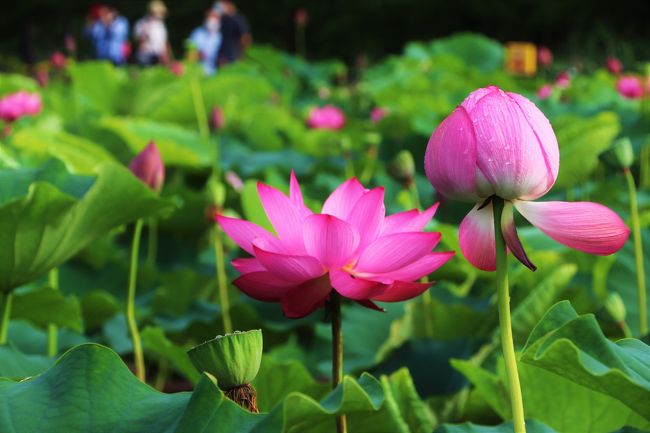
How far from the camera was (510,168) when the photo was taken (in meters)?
0.55

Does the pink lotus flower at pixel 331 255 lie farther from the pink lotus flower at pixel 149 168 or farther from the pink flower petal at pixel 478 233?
the pink lotus flower at pixel 149 168

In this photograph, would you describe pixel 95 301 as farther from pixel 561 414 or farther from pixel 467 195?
pixel 467 195

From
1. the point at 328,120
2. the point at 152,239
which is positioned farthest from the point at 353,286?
the point at 328,120

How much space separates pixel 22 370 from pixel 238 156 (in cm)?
179

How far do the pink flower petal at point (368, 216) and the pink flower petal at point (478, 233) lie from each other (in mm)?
100

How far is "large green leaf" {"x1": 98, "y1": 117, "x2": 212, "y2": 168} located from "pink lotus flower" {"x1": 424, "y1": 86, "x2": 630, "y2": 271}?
1.59 meters

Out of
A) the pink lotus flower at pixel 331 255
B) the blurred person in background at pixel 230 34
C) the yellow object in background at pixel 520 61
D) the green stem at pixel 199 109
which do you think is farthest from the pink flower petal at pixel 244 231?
the blurred person in background at pixel 230 34

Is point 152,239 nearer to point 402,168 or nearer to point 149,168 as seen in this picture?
point 402,168

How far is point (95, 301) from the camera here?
4.70 ft

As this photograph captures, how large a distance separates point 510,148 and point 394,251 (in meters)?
0.13

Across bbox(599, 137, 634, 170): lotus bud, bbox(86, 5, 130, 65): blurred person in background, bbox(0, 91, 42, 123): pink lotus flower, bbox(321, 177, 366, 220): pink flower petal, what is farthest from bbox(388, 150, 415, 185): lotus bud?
bbox(86, 5, 130, 65): blurred person in background

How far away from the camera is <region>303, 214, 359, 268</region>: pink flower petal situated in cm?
66

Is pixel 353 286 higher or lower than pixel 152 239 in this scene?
higher

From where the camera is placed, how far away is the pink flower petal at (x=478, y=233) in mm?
584
